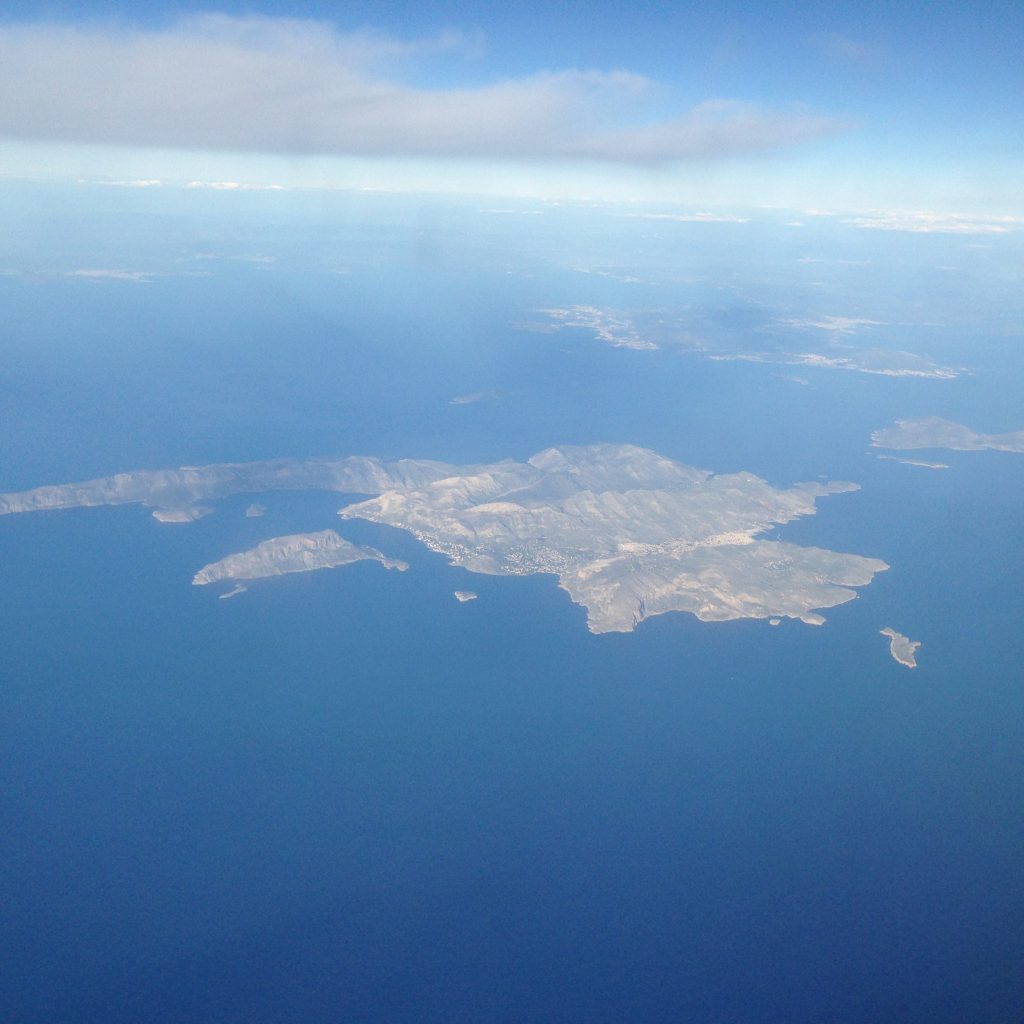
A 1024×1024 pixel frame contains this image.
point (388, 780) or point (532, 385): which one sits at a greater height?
point (532, 385)

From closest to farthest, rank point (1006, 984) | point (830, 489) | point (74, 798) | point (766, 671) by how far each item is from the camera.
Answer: point (1006, 984)
point (74, 798)
point (766, 671)
point (830, 489)

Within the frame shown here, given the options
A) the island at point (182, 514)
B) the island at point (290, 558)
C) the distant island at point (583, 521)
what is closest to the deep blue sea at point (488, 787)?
the island at point (290, 558)

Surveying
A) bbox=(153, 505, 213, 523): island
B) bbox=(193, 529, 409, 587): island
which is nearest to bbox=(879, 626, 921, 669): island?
bbox=(193, 529, 409, 587): island

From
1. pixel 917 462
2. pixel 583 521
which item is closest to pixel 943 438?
pixel 917 462

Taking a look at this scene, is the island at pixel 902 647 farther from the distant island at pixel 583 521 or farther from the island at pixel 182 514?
the island at pixel 182 514

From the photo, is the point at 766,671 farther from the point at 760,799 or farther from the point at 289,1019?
the point at 289,1019

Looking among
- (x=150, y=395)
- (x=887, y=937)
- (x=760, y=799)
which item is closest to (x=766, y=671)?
(x=760, y=799)

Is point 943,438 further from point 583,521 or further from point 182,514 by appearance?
point 182,514

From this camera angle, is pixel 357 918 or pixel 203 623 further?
pixel 203 623
